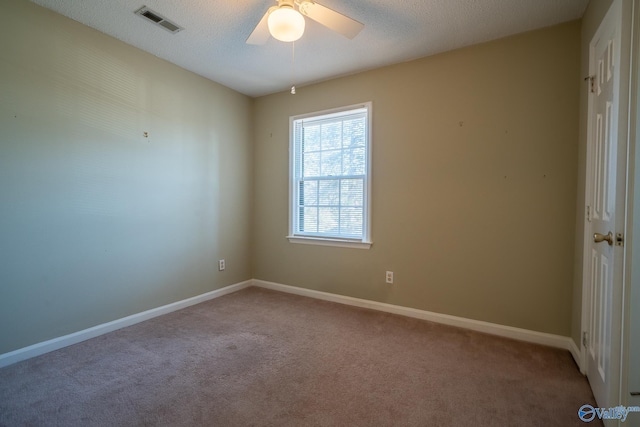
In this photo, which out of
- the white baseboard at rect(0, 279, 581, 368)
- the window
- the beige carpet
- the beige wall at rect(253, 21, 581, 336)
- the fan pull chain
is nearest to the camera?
the beige carpet

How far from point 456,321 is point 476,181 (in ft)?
4.28

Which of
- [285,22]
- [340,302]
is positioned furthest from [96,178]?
[340,302]

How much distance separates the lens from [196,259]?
3.32 metres

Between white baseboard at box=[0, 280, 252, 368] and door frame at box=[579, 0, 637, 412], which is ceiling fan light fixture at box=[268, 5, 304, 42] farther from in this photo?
white baseboard at box=[0, 280, 252, 368]

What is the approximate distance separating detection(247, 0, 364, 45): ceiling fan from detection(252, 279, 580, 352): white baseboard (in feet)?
A: 8.21

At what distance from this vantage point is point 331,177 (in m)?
3.40

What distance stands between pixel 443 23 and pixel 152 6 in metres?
2.21

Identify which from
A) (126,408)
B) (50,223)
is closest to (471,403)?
(126,408)

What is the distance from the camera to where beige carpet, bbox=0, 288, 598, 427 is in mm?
1554

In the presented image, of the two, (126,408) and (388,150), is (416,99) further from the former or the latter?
(126,408)

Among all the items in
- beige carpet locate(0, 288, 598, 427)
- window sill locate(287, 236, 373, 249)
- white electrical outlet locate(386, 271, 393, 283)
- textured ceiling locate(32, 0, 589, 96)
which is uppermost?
textured ceiling locate(32, 0, 589, 96)

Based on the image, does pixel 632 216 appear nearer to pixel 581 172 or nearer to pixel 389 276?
pixel 581 172

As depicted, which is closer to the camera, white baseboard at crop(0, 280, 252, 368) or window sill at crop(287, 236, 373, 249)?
white baseboard at crop(0, 280, 252, 368)

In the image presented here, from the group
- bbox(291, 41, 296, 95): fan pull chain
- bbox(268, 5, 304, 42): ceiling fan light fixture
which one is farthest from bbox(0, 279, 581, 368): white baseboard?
bbox(268, 5, 304, 42): ceiling fan light fixture
